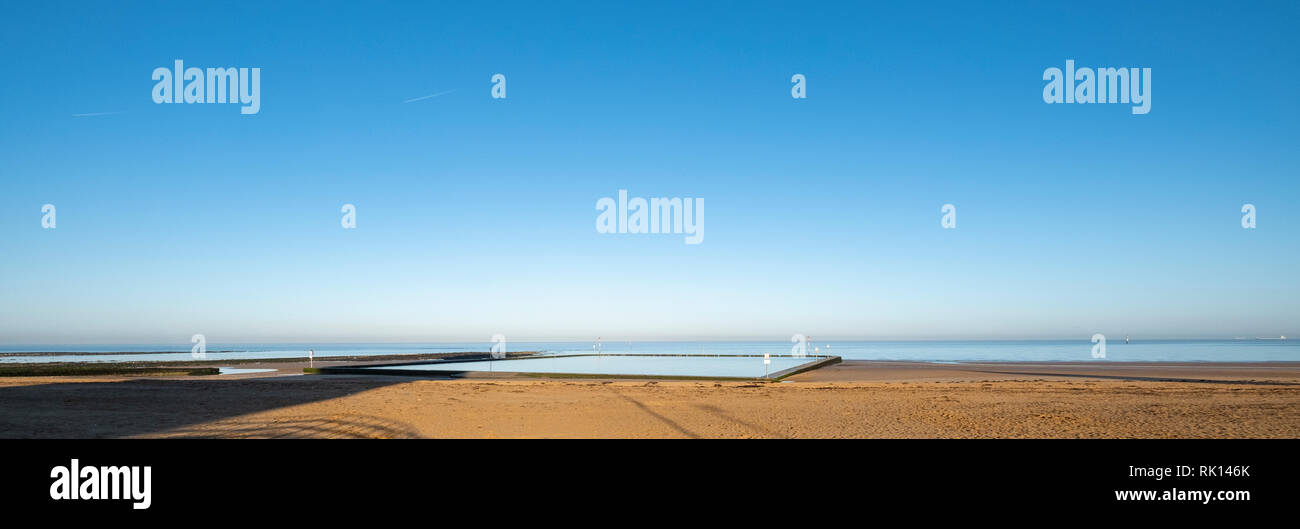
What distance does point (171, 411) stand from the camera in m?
16.9

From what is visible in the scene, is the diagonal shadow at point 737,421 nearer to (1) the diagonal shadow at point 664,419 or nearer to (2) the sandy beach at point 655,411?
(2) the sandy beach at point 655,411

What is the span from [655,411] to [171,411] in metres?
12.1

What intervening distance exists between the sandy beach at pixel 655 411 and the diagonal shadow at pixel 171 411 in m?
0.05

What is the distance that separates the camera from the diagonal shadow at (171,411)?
13305 mm

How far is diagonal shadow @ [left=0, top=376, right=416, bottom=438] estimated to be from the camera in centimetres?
1330

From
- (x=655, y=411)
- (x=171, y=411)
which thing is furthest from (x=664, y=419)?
(x=171, y=411)

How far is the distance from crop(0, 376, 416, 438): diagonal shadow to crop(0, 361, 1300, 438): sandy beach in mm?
51

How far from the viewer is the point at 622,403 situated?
18719mm

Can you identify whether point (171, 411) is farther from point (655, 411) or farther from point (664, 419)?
point (664, 419)
